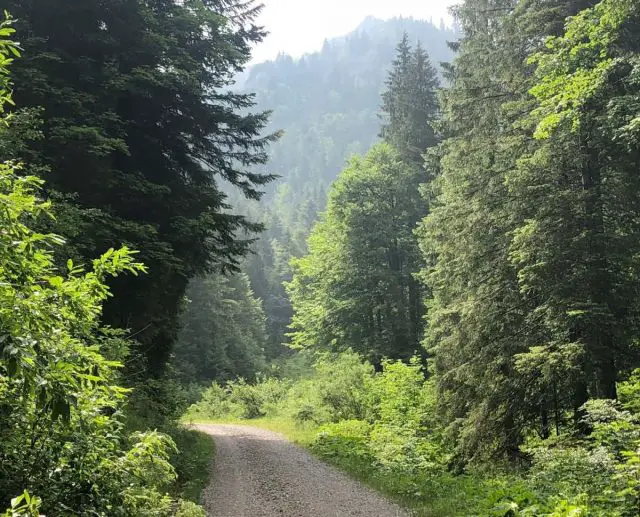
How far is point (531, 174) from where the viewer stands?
35.4 ft

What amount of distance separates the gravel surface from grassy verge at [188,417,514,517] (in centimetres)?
34

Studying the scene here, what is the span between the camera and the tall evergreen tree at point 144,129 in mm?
10781

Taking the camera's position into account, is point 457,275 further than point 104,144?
Yes

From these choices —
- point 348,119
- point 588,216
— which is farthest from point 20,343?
point 348,119

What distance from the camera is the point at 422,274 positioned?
1780 cm

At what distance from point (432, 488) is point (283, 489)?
3.42m

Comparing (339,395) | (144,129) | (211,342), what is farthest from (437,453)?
(211,342)

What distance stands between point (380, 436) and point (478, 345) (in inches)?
175

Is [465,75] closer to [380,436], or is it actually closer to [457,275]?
[457,275]

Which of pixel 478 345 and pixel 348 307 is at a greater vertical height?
pixel 348 307

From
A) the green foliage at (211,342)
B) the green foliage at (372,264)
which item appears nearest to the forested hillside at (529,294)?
the green foliage at (372,264)

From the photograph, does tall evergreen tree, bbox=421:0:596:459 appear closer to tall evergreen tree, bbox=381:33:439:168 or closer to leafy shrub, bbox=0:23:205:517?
leafy shrub, bbox=0:23:205:517

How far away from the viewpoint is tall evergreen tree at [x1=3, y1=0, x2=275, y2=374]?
10781 mm

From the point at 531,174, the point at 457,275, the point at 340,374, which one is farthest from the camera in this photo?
the point at 340,374
